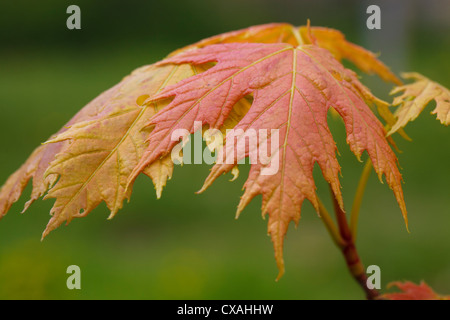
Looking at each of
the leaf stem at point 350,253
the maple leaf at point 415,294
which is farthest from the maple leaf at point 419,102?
the maple leaf at point 415,294

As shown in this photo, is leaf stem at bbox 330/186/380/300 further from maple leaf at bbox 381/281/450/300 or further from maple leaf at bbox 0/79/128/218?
maple leaf at bbox 0/79/128/218

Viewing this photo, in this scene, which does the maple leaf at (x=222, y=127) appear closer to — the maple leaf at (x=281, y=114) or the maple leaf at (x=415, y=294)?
the maple leaf at (x=281, y=114)

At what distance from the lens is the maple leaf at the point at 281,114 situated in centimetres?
63

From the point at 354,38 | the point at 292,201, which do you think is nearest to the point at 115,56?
the point at 354,38

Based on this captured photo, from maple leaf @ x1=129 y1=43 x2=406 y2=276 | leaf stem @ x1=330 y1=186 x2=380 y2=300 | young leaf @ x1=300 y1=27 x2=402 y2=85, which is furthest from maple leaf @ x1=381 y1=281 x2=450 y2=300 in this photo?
young leaf @ x1=300 y1=27 x2=402 y2=85

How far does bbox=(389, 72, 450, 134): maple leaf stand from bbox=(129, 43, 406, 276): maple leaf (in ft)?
0.21

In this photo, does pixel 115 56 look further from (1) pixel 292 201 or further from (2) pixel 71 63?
(1) pixel 292 201

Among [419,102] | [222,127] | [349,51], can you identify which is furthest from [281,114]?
[349,51]

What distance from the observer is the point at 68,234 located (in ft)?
9.76

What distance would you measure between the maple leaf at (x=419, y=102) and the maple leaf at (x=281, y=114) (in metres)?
0.06

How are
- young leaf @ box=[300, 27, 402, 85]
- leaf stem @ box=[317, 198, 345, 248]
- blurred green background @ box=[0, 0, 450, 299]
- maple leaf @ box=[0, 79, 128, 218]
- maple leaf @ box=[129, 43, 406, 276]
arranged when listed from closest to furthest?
maple leaf @ box=[129, 43, 406, 276], maple leaf @ box=[0, 79, 128, 218], leaf stem @ box=[317, 198, 345, 248], young leaf @ box=[300, 27, 402, 85], blurred green background @ box=[0, 0, 450, 299]

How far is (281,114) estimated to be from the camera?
2.31 feet

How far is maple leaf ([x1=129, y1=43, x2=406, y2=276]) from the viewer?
0.63m

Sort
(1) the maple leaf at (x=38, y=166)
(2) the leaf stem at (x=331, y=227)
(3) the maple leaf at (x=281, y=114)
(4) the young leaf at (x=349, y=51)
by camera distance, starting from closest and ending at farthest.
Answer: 1. (3) the maple leaf at (x=281, y=114)
2. (1) the maple leaf at (x=38, y=166)
3. (2) the leaf stem at (x=331, y=227)
4. (4) the young leaf at (x=349, y=51)
